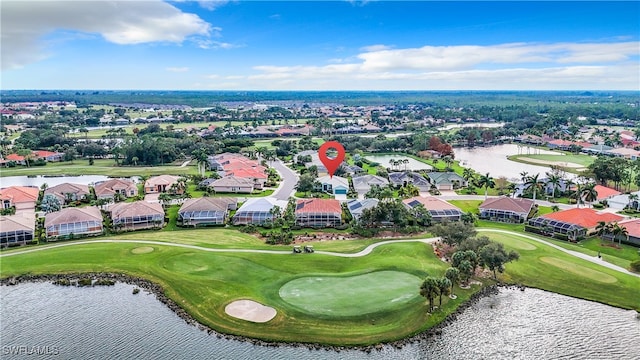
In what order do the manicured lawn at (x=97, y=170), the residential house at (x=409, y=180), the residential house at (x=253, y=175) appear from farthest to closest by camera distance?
the manicured lawn at (x=97, y=170) < the residential house at (x=253, y=175) < the residential house at (x=409, y=180)


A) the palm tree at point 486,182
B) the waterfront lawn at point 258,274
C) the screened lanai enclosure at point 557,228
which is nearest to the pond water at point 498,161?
the palm tree at point 486,182

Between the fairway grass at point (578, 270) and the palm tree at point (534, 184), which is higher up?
the palm tree at point (534, 184)

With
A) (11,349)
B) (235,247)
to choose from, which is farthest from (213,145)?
(11,349)

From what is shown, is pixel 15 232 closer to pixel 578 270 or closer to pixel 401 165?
pixel 578 270

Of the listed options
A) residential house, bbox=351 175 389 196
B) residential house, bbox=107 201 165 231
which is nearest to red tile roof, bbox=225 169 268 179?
residential house, bbox=351 175 389 196

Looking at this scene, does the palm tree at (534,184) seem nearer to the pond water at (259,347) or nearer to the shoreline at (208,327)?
the shoreline at (208,327)

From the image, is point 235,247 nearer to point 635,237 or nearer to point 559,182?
point 635,237
